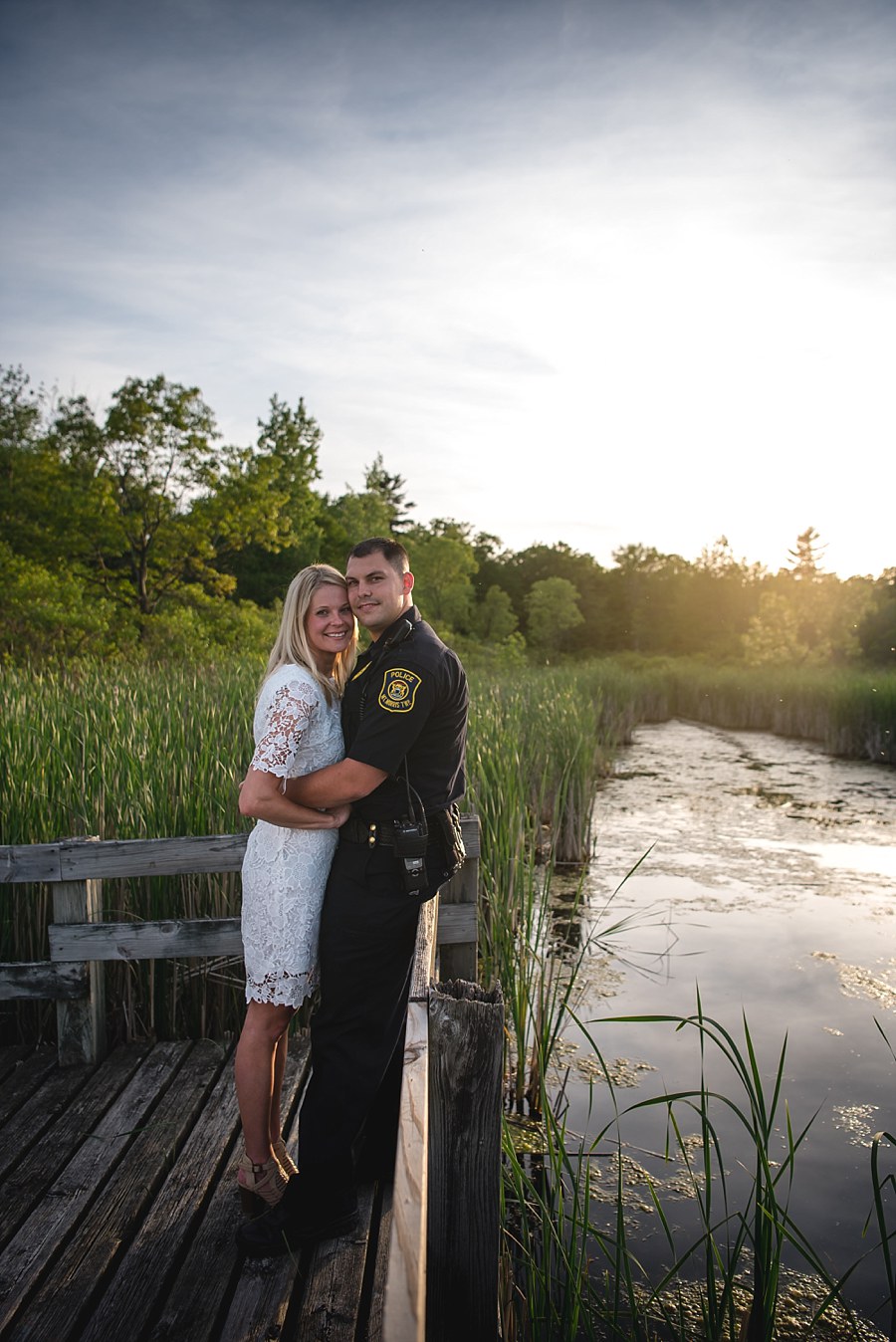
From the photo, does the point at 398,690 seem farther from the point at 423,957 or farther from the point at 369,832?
the point at 423,957

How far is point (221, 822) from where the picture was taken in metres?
4.08

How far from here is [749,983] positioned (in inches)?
221

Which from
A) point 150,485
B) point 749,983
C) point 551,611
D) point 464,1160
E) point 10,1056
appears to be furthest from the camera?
point 551,611

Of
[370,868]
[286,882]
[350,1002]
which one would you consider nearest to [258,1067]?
[350,1002]

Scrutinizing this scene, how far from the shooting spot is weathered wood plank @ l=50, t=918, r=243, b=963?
3.23 meters

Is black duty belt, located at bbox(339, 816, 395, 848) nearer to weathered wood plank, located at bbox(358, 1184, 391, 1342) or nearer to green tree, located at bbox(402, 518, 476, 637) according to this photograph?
weathered wood plank, located at bbox(358, 1184, 391, 1342)

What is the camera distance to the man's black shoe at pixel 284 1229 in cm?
225

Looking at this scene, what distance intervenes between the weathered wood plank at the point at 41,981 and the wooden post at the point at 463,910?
1.34 m

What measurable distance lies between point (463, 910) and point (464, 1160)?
1939 millimetres

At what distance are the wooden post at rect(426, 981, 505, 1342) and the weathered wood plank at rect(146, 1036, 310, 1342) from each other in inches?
26.7

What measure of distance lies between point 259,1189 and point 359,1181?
351 mm

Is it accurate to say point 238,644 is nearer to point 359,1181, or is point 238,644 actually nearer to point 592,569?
point 359,1181

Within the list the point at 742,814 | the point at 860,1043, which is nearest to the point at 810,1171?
the point at 860,1043

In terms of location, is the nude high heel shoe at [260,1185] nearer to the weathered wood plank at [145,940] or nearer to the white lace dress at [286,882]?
the white lace dress at [286,882]
